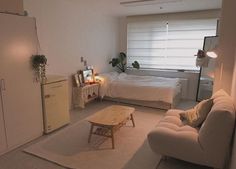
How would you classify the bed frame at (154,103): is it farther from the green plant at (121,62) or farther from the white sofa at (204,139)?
the white sofa at (204,139)

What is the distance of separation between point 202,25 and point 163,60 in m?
1.44

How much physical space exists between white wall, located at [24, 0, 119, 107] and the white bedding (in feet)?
2.54

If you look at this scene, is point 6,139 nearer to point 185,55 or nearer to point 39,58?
point 39,58

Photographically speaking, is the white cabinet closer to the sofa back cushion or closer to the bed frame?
the bed frame

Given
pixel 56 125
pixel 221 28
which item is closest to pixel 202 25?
pixel 221 28

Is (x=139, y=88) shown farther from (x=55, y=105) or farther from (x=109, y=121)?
(x=55, y=105)

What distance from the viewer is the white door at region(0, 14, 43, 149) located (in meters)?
2.59

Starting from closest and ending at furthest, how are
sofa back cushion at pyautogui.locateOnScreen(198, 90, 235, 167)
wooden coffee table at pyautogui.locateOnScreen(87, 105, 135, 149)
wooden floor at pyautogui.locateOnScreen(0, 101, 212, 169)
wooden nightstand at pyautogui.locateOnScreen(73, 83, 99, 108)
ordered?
sofa back cushion at pyautogui.locateOnScreen(198, 90, 235, 167)
wooden floor at pyautogui.locateOnScreen(0, 101, 212, 169)
wooden coffee table at pyautogui.locateOnScreen(87, 105, 135, 149)
wooden nightstand at pyautogui.locateOnScreen(73, 83, 99, 108)

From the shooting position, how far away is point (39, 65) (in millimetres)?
3029

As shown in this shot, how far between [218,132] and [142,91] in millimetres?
2632

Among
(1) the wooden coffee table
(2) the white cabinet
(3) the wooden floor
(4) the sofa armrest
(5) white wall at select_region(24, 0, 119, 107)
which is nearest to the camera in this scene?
(4) the sofa armrest

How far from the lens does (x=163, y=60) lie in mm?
5996

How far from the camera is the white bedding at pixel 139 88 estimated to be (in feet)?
14.3

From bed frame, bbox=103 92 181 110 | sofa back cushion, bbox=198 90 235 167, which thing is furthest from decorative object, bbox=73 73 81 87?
sofa back cushion, bbox=198 90 235 167
